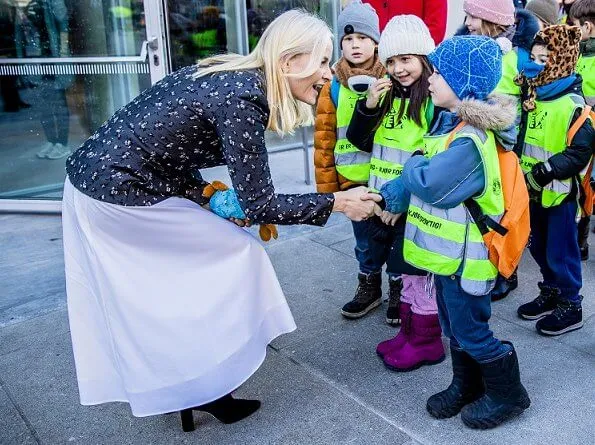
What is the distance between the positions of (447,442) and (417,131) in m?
1.36

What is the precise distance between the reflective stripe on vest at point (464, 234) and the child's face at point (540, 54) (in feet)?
3.32

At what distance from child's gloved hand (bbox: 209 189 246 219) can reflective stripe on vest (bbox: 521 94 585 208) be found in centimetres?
158

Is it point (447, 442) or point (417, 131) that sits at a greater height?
point (417, 131)

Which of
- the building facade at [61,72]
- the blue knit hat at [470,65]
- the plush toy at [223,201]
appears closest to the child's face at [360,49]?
the blue knit hat at [470,65]

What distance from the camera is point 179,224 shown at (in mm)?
2322

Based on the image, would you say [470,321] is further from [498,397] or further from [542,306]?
[542,306]

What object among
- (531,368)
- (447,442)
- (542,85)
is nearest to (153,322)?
(447,442)

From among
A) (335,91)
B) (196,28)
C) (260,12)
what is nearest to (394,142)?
(335,91)

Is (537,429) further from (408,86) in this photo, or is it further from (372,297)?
(408,86)

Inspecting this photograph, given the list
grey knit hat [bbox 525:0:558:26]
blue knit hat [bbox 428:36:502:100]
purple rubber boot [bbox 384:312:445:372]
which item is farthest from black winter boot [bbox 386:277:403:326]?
grey knit hat [bbox 525:0:558:26]

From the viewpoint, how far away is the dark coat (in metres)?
2.13

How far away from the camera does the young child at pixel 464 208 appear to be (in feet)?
7.43

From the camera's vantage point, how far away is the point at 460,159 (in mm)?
2256

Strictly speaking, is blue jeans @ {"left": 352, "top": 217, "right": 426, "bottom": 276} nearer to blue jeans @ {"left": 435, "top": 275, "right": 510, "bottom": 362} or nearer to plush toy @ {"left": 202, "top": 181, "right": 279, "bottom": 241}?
blue jeans @ {"left": 435, "top": 275, "right": 510, "bottom": 362}
